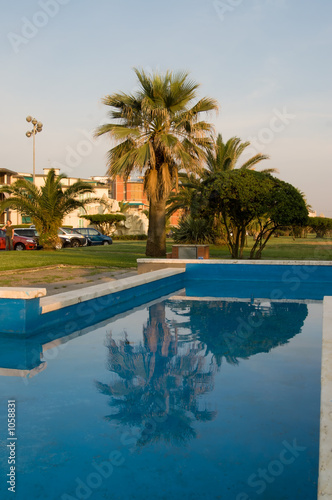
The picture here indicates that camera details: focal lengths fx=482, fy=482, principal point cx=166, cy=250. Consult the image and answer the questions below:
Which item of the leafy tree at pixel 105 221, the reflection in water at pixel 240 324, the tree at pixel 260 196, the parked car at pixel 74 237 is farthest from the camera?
the leafy tree at pixel 105 221

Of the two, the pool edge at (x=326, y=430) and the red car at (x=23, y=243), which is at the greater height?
the red car at (x=23, y=243)

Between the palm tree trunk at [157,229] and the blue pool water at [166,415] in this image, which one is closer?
the blue pool water at [166,415]

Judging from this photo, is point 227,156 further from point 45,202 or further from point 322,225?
point 322,225

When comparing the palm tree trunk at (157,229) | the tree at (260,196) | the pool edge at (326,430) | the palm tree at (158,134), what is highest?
the palm tree at (158,134)

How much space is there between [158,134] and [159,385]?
1518 centimetres

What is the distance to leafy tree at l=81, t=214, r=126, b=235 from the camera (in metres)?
49.9

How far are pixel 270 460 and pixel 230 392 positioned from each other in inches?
52.9

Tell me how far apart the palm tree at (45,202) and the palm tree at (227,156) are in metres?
6.95

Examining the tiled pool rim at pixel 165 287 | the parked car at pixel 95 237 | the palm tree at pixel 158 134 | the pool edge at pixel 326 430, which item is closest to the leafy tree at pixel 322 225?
the parked car at pixel 95 237

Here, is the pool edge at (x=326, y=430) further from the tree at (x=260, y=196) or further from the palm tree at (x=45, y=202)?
the palm tree at (x=45, y=202)

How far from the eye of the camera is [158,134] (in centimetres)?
1883

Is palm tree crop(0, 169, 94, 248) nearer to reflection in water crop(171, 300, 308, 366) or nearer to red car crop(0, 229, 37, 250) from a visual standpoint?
red car crop(0, 229, 37, 250)

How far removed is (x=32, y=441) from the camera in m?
3.50

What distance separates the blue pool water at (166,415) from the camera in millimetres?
2996
